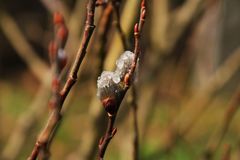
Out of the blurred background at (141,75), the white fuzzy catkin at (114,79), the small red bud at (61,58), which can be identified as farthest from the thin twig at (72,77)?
the blurred background at (141,75)

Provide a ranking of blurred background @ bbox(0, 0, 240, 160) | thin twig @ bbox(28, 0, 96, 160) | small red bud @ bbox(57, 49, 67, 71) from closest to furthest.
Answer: thin twig @ bbox(28, 0, 96, 160) < small red bud @ bbox(57, 49, 67, 71) < blurred background @ bbox(0, 0, 240, 160)

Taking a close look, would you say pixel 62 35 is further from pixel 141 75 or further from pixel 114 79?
pixel 141 75

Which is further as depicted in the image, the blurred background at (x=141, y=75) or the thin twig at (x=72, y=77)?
the blurred background at (x=141, y=75)

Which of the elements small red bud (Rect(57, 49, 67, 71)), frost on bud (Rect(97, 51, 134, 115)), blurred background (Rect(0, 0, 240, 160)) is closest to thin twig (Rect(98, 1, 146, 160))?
frost on bud (Rect(97, 51, 134, 115))

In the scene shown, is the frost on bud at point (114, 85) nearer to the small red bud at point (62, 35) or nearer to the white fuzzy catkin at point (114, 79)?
the white fuzzy catkin at point (114, 79)

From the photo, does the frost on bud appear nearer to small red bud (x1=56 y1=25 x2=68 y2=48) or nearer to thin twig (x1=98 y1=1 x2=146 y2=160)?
thin twig (x1=98 y1=1 x2=146 y2=160)

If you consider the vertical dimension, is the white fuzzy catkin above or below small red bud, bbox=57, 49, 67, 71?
above

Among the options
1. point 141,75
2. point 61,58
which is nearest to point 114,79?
point 61,58
